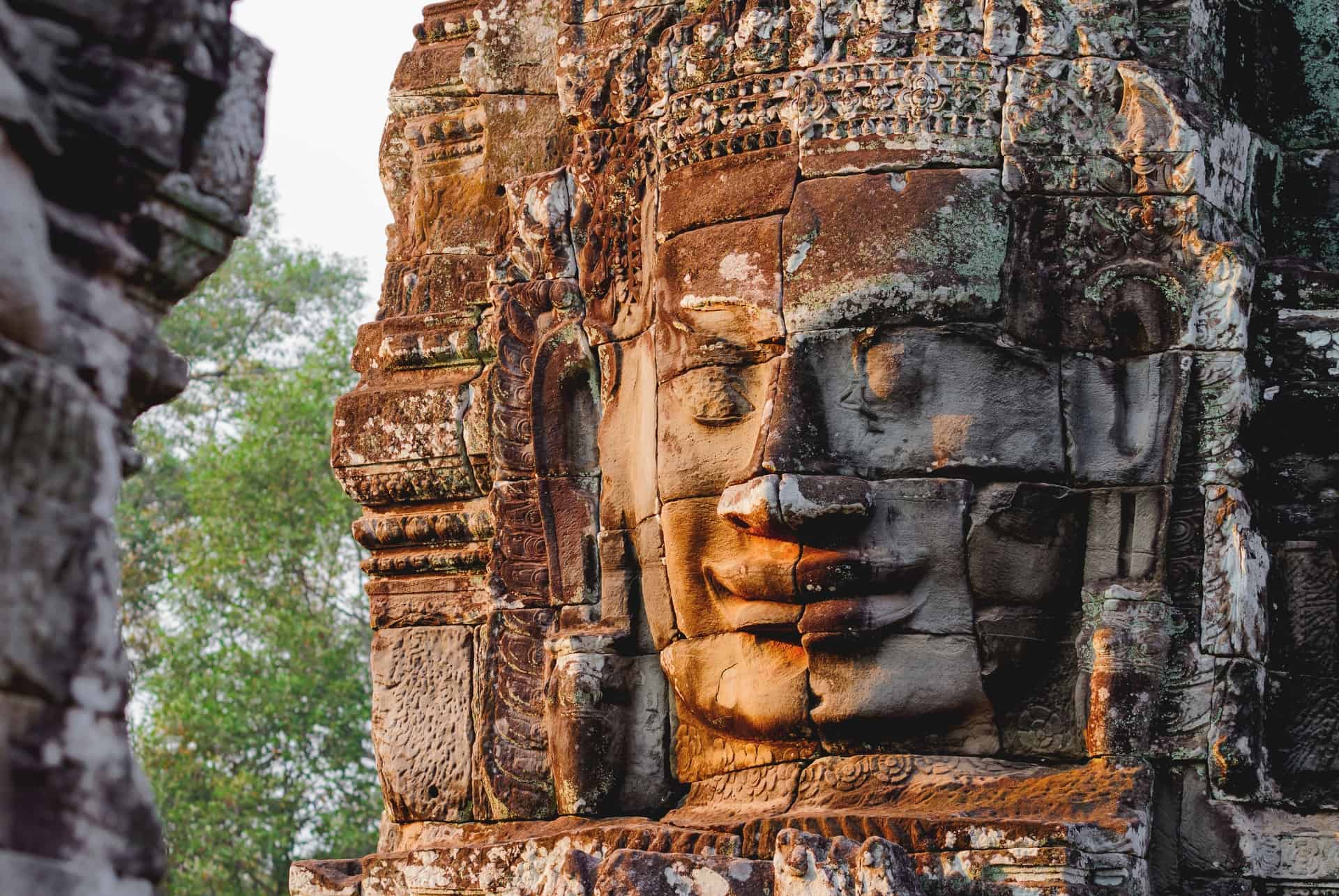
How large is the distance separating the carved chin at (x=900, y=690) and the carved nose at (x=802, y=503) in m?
0.34

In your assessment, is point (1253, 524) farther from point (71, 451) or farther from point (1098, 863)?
point (71, 451)

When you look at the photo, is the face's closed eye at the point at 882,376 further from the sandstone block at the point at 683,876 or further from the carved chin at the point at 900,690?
the sandstone block at the point at 683,876

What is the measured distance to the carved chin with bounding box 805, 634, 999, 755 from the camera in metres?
6.89

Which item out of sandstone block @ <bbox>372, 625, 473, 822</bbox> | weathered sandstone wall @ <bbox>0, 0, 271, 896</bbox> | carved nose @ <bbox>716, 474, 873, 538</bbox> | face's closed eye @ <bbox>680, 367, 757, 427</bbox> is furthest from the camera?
sandstone block @ <bbox>372, 625, 473, 822</bbox>

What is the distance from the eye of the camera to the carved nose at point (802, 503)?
6.77m

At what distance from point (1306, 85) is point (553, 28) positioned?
8.81ft

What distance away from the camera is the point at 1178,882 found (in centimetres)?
689

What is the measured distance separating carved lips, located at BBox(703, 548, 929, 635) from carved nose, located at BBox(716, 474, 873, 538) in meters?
0.10

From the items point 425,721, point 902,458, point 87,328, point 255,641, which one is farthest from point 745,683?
point 255,641

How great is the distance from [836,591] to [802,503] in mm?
282

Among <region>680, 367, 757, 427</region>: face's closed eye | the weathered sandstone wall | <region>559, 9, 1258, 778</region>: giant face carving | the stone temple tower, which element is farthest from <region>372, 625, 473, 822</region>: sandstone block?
the weathered sandstone wall

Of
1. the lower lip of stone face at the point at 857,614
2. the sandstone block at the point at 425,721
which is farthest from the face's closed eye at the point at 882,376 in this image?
the sandstone block at the point at 425,721

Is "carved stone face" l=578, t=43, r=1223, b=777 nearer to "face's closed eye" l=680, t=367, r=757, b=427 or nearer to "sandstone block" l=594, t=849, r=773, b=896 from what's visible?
"face's closed eye" l=680, t=367, r=757, b=427

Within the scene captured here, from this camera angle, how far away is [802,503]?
266 inches
